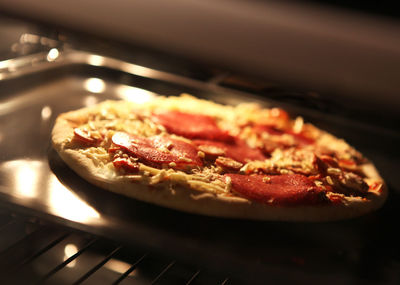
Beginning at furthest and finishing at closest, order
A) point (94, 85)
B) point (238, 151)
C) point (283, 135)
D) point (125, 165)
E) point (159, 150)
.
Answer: point (94, 85) < point (283, 135) < point (238, 151) < point (159, 150) < point (125, 165)

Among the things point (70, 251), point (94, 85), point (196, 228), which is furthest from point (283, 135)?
point (70, 251)

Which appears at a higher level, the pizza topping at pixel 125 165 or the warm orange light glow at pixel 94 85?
the pizza topping at pixel 125 165

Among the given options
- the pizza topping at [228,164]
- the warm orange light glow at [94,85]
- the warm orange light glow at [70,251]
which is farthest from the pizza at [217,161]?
the warm orange light glow at [94,85]

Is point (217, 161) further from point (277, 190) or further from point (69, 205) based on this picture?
point (69, 205)

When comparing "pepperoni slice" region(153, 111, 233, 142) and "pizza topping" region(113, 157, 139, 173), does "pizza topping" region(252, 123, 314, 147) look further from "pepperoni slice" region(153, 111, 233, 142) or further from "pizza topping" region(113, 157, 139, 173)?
"pizza topping" region(113, 157, 139, 173)

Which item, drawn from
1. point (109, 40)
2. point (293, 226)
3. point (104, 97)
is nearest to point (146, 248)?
point (293, 226)

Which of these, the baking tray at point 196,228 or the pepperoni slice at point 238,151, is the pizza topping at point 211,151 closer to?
the pepperoni slice at point 238,151

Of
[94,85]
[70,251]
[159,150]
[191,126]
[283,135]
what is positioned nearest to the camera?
[70,251]
